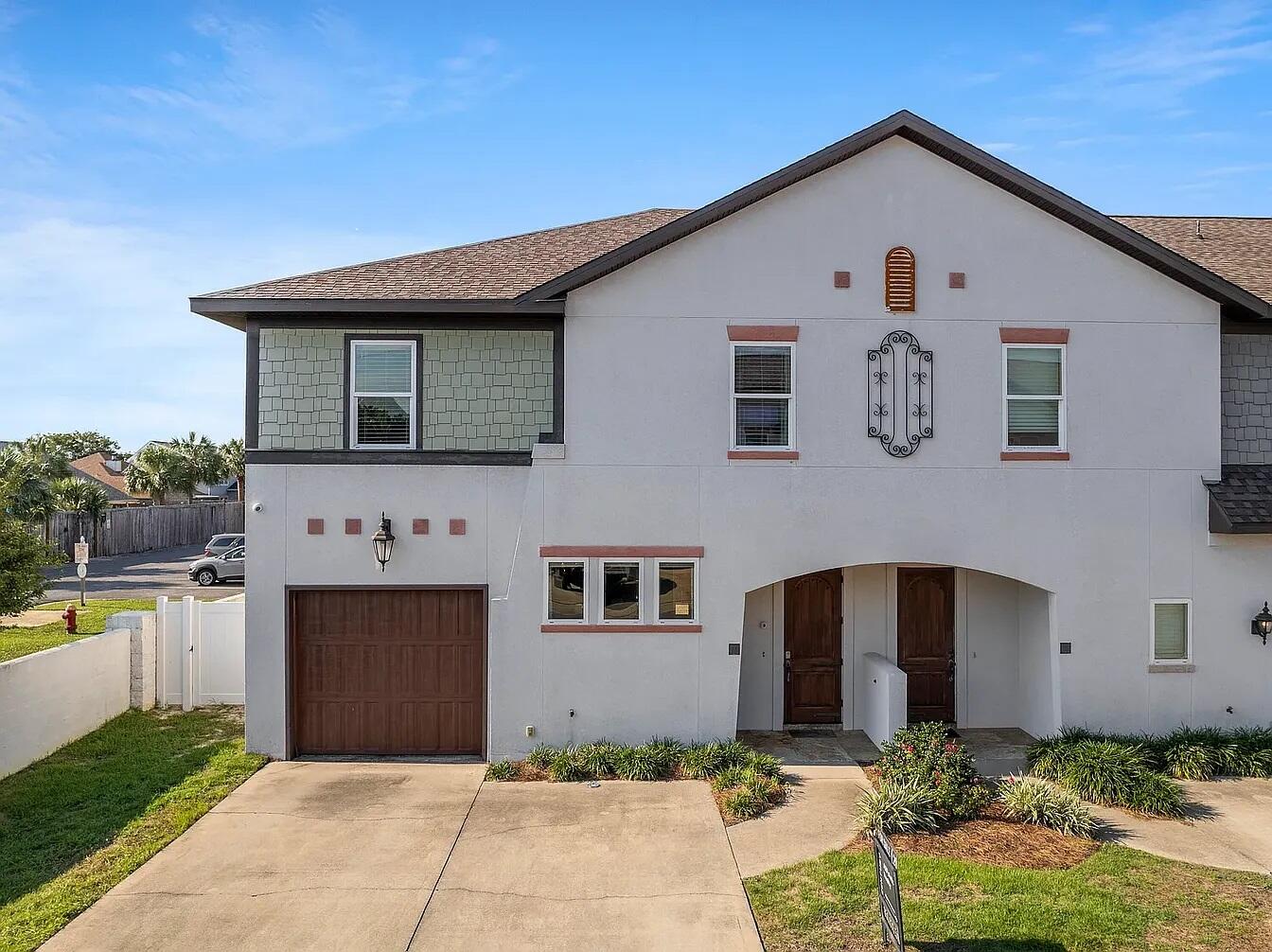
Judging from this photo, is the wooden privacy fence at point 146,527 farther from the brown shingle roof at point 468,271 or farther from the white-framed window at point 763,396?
the white-framed window at point 763,396

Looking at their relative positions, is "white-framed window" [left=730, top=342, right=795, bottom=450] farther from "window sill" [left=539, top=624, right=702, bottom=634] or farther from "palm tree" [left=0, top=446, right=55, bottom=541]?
"palm tree" [left=0, top=446, right=55, bottom=541]

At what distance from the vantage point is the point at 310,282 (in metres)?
11.3

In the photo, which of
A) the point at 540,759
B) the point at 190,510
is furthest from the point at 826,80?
the point at 190,510

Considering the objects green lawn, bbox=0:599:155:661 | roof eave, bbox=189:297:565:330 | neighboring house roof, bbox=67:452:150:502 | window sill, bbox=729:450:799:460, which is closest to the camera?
roof eave, bbox=189:297:565:330

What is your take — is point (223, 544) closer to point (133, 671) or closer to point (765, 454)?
point (133, 671)

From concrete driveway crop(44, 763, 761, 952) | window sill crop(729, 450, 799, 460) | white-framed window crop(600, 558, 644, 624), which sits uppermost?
window sill crop(729, 450, 799, 460)

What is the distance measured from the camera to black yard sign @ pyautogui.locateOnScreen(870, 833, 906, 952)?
5.88m

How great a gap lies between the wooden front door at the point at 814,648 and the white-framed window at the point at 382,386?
5.96 m

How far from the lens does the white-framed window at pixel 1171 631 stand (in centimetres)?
1109

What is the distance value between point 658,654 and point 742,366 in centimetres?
396

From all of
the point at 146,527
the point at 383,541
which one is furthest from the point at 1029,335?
the point at 146,527

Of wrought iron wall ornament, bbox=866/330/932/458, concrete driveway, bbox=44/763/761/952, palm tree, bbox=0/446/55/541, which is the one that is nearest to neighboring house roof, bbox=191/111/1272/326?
wrought iron wall ornament, bbox=866/330/932/458

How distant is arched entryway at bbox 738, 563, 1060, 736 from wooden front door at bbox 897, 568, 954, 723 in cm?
1

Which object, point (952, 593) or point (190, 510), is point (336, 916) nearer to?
point (952, 593)
